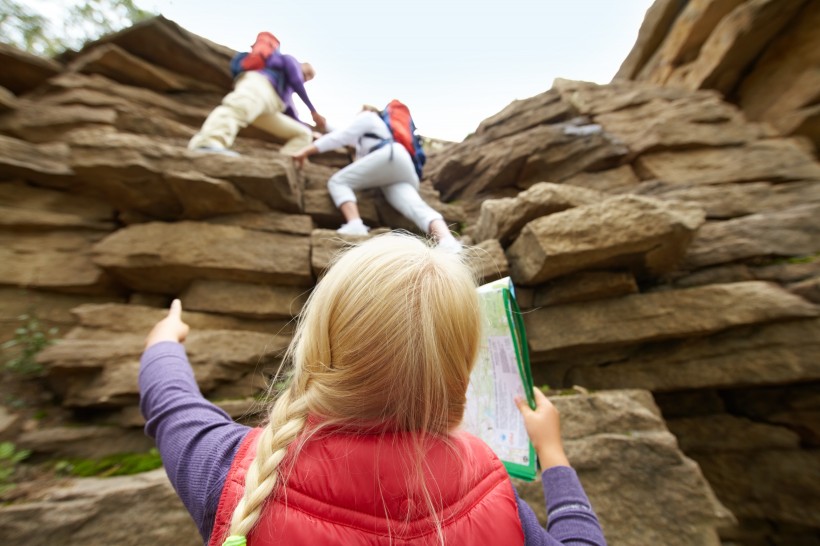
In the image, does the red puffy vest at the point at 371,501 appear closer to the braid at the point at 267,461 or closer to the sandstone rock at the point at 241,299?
the braid at the point at 267,461

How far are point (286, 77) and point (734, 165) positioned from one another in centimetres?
811

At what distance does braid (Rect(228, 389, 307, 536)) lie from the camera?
2.84 ft

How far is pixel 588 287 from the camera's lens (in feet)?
12.6

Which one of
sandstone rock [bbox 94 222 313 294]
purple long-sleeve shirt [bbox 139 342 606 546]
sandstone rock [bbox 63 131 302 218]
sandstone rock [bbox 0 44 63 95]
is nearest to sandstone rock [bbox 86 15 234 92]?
sandstone rock [bbox 0 44 63 95]

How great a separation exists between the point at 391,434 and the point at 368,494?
0.19m

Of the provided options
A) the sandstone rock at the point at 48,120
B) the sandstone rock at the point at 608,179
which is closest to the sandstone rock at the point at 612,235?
the sandstone rock at the point at 608,179

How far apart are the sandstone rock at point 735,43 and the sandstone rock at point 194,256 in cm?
884

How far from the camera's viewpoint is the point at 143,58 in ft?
20.9

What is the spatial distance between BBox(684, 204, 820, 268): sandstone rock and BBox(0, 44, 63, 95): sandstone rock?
10295 millimetres

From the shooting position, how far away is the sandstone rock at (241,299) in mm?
3867

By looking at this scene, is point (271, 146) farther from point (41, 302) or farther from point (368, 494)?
point (368, 494)

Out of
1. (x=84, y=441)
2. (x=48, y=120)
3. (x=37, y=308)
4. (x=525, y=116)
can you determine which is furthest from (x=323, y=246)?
(x=525, y=116)

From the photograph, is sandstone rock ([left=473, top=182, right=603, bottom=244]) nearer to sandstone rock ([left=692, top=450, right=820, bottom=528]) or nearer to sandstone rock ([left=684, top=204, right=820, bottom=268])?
sandstone rock ([left=684, top=204, right=820, bottom=268])

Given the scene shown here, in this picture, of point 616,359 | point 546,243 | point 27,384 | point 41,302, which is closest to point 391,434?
point 546,243
